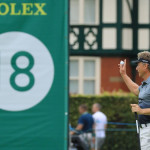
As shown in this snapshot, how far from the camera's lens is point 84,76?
3038 cm

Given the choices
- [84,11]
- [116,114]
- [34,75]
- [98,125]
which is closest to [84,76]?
[84,11]

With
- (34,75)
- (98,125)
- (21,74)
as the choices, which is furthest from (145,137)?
(98,125)

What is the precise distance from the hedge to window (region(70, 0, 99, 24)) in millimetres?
7261

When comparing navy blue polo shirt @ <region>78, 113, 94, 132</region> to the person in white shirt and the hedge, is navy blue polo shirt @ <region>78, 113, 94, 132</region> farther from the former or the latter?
the hedge

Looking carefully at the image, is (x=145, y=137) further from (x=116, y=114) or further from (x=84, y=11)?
(x=84, y=11)

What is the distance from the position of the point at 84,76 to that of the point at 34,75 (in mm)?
22747

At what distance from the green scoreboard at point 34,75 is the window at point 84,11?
73.4 ft

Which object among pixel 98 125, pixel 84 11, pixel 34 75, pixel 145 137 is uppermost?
pixel 84 11

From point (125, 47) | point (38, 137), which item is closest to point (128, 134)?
point (125, 47)

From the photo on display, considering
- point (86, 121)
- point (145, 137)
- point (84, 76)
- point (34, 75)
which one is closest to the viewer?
point (34, 75)

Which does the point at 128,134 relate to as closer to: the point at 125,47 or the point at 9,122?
the point at 125,47

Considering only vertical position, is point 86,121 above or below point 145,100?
below

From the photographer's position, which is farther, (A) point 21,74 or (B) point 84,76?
(B) point 84,76

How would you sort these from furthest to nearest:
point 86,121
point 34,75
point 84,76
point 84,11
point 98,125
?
point 84,11
point 84,76
point 98,125
point 86,121
point 34,75
